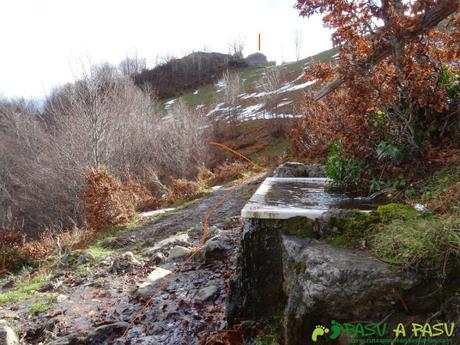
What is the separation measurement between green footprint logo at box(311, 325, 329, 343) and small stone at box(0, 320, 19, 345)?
3.97 metres

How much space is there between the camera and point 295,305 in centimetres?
254

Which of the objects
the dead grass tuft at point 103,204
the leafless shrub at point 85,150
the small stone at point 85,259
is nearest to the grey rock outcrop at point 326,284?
the small stone at point 85,259

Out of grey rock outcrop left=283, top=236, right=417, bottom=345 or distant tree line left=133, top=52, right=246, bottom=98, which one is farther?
distant tree line left=133, top=52, right=246, bottom=98

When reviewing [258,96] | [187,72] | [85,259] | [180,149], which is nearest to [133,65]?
[187,72]

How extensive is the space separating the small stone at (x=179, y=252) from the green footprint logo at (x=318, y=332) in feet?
14.9

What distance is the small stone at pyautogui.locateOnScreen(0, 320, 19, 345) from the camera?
14.4 feet

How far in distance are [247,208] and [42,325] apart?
368 cm

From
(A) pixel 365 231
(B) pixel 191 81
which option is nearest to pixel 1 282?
(A) pixel 365 231

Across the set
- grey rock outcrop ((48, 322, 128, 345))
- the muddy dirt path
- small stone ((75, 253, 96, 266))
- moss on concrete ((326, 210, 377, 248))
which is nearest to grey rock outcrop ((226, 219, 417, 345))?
moss on concrete ((326, 210, 377, 248))

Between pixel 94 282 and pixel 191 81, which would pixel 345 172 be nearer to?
pixel 94 282

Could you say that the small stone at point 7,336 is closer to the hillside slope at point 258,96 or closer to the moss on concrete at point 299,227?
the moss on concrete at point 299,227

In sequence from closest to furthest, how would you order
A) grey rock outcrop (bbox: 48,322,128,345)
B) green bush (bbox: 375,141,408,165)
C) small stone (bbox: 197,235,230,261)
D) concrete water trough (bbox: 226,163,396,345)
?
concrete water trough (bbox: 226,163,396,345)
green bush (bbox: 375,141,408,165)
grey rock outcrop (bbox: 48,322,128,345)
small stone (bbox: 197,235,230,261)

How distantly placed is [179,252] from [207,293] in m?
A: 1.90

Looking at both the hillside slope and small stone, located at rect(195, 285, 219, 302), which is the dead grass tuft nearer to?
small stone, located at rect(195, 285, 219, 302)
